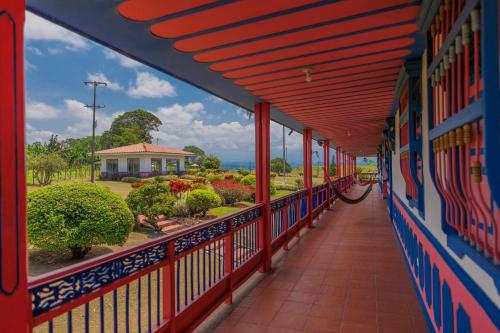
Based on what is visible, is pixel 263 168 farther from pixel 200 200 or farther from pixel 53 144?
pixel 53 144

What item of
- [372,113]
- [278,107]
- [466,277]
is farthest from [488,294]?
[372,113]

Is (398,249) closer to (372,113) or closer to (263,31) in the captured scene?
(372,113)

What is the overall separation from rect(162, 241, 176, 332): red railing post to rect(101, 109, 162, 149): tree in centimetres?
4389

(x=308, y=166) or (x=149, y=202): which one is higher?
(x=308, y=166)

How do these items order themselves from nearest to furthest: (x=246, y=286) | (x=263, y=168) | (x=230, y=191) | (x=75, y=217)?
(x=246, y=286) → (x=263, y=168) → (x=75, y=217) → (x=230, y=191)

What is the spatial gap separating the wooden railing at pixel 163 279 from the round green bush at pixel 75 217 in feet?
4.60

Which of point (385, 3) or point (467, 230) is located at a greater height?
point (385, 3)

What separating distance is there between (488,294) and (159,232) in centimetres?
850

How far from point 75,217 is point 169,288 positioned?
A: 424cm

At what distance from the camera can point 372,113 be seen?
5352 mm

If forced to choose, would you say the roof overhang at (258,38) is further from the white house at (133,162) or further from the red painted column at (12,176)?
the white house at (133,162)

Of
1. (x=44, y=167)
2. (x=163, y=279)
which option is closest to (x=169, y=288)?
(x=163, y=279)

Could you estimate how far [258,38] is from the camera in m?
2.13

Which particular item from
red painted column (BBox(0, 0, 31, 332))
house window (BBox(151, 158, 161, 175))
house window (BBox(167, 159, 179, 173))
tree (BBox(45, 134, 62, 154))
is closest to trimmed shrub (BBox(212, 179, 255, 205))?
red painted column (BBox(0, 0, 31, 332))
